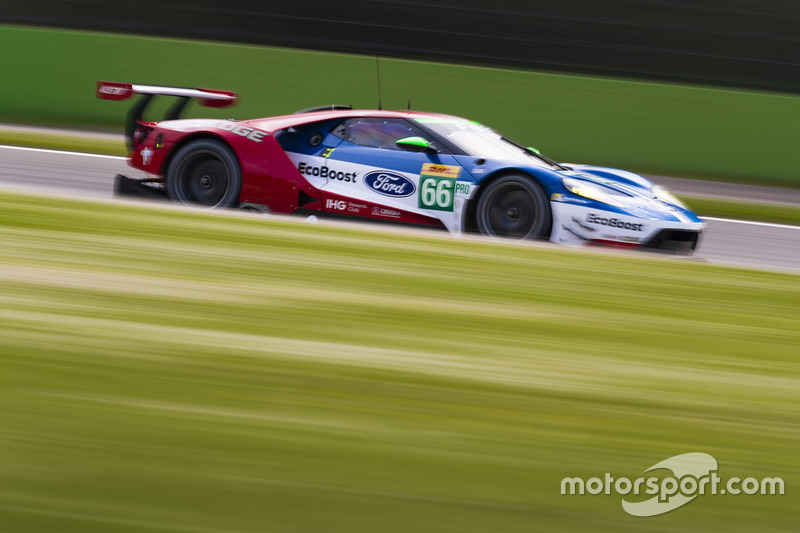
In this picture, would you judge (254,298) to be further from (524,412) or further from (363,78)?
(363,78)

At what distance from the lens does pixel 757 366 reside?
356 cm

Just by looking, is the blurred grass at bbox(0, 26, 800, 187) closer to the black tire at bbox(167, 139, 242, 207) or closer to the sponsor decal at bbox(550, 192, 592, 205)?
the black tire at bbox(167, 139, 242, 207)

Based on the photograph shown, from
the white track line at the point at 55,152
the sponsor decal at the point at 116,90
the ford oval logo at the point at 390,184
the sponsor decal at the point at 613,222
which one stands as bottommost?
the sponsor decal at the point at 613,222

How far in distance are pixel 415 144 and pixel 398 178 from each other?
11.8 inches

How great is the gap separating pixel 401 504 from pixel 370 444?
0.31m

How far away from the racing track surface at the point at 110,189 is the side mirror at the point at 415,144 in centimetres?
277

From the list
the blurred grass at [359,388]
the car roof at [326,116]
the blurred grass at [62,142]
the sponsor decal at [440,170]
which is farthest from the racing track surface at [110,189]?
the blurred grass at [359,388]

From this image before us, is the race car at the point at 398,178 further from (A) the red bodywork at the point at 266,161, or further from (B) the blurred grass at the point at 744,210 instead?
(B) the blurred grass at the point at 744,210

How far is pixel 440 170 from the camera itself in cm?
715

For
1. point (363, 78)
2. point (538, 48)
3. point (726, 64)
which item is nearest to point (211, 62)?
point (363, 78)

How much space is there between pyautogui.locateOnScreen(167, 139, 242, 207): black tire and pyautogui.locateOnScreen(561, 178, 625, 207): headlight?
2.73 m

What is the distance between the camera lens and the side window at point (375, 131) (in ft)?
24.4

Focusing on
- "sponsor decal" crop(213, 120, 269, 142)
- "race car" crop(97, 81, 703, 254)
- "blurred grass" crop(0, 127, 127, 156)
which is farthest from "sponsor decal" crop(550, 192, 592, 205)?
"blurred grass" crop(0, 127, 127, 156)

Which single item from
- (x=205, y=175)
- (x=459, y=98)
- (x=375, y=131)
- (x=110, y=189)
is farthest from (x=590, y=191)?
(x=459, y=98)
